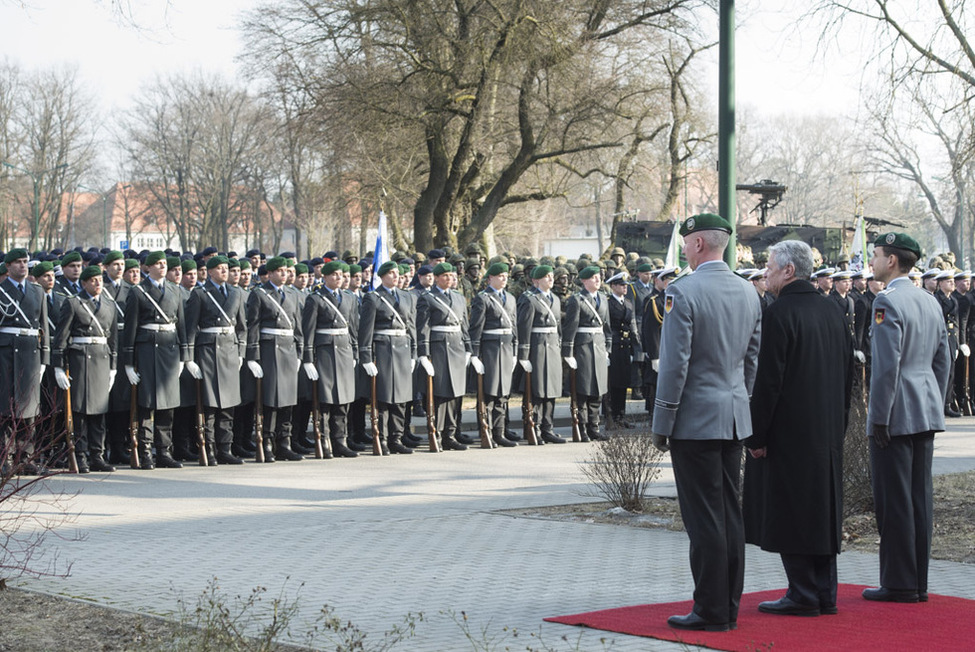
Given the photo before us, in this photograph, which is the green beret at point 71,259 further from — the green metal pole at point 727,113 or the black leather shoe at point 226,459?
the green metal pole at point 727,113

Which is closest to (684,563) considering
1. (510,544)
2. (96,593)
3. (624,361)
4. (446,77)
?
(510,544)

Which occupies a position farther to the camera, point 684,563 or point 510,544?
point 510,544

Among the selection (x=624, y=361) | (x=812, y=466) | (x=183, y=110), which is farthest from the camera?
(x=183, y=110)

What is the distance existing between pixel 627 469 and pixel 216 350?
207 inches

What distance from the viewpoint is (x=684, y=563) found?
25.5 feet

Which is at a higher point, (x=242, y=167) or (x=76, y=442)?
(x=242, y=167)

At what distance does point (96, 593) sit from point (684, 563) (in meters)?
3.46

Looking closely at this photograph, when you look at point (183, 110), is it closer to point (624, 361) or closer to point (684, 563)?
point (624, 361)

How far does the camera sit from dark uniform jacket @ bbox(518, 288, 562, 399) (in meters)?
15.2

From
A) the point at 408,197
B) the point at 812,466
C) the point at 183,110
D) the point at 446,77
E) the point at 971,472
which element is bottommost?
the point at 971,472

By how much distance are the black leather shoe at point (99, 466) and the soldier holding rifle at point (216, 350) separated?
1.08 meters

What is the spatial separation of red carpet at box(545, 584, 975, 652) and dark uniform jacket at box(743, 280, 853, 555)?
38 centimetres

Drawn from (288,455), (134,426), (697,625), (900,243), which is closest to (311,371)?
(288,455)

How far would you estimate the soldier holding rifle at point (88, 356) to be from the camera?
41.2 ft
